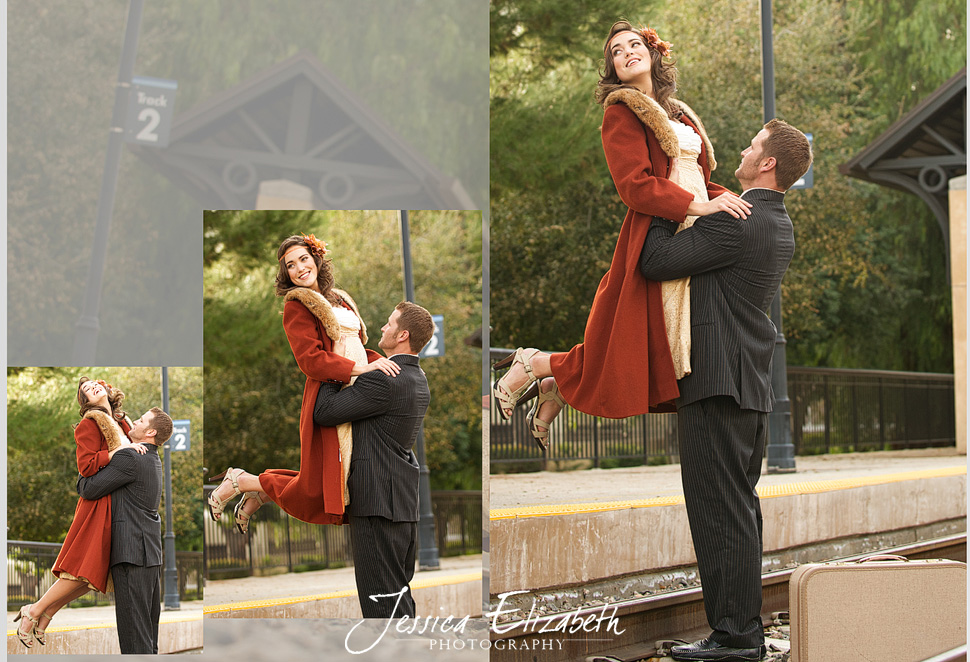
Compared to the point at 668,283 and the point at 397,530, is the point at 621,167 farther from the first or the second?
the point at 397,530

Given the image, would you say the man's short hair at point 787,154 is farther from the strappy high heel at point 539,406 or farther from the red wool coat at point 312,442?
the red wool coat at point 312,442

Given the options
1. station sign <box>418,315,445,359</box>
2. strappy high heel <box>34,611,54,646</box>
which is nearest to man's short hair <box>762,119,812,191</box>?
station sign <box>418,315,445,359</box>

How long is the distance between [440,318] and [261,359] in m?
0.80

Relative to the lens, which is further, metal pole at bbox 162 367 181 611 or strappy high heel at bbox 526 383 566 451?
metal pole at bbox 162 367 181 611

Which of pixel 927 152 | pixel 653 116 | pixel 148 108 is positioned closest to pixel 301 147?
pixel 148 108

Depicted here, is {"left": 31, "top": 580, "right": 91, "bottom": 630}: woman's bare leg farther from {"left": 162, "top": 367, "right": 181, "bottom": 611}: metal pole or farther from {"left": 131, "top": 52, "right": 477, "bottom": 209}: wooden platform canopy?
{"left": 131, "top": 52, "right": 477, "bottom": 209}: wooden platform canopy

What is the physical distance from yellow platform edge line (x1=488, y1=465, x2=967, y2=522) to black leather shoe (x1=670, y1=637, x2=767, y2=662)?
0.75 metres

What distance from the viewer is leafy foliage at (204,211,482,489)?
12.7 feet

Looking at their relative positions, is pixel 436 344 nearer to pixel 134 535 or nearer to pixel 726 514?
pixel 726 514

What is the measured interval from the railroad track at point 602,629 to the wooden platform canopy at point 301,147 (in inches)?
173

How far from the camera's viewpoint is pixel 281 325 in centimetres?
390

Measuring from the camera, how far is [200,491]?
14.2ft

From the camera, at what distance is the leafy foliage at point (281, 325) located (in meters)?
3.88

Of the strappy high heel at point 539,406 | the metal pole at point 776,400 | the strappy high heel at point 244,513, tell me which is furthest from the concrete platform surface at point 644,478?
the strappy high heel at point 244,513
